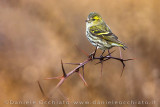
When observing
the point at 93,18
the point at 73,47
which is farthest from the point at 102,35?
→ the point at 73,47

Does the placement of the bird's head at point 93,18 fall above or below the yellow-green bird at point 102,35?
above

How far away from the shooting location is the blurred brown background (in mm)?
4781

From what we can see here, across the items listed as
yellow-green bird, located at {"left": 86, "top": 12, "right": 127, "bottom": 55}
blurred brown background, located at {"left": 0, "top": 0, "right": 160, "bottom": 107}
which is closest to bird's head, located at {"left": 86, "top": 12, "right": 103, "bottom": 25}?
yellow-green bird, located at {"left": 86, "top": 12, "right": 127, "bottom": 55}

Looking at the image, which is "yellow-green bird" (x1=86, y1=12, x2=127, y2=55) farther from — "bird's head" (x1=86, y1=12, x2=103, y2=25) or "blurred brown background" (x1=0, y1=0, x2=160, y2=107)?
"blurred brown background" (x1=0, y1=0, x2=160, y2=107)

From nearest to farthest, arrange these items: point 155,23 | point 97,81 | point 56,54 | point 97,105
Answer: point 97,105, point 97,81, point 56,54, point 155,23

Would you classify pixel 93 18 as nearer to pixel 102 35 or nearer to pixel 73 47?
pixel 102 35

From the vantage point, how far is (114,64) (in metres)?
5.45

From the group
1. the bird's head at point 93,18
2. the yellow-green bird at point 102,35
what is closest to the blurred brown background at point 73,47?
the yellow-green bird at point 102,35

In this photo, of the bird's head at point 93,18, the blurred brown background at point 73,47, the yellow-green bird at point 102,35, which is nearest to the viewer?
the bird's head at point 93,18

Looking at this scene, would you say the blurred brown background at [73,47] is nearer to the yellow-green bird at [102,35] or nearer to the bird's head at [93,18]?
the yellow-green bird at [102,35]

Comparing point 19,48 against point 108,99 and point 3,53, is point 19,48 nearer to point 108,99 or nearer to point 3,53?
point 3,53

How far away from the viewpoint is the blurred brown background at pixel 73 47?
4.78 metres

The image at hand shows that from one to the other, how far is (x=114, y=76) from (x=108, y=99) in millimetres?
563

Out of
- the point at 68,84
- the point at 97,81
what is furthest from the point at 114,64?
the point at 68,84
